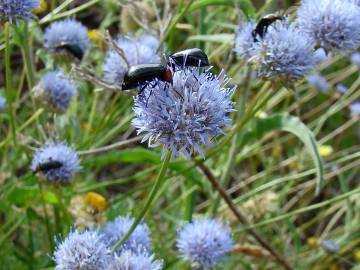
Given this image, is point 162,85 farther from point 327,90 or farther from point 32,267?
point 327,90

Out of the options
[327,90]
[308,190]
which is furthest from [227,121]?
[327,90]

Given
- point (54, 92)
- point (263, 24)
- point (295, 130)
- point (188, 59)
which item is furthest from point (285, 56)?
point (54, 92)

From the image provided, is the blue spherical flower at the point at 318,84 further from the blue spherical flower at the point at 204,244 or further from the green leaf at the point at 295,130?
the blue spherical flower at the point at 204,244

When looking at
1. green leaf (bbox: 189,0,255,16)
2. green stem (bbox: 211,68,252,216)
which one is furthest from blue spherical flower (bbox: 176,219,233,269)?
green leaf (bbox: 189,0,255,16)

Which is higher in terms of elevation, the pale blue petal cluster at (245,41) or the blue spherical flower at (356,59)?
the blue spherical flower at (356,59)

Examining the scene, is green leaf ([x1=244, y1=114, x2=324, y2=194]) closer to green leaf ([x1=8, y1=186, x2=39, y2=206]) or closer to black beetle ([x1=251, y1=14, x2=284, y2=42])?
Answer: black beetle ([x1=251, y1=14, x2=284, y2=42])

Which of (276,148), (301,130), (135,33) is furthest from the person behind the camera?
(276,148)

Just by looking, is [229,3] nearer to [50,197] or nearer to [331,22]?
[331,22]

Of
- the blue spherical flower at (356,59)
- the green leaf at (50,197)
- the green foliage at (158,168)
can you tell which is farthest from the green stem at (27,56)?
the blue spherical flower at (356,59)
